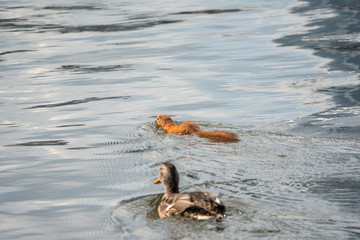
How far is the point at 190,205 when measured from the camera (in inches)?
279

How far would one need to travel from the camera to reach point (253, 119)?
11.5m

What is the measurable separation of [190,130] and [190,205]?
3.66 meters

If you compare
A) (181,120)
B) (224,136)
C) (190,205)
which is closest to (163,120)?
(181,120)

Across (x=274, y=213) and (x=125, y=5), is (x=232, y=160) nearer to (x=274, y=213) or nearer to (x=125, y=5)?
(x=274, y=213)

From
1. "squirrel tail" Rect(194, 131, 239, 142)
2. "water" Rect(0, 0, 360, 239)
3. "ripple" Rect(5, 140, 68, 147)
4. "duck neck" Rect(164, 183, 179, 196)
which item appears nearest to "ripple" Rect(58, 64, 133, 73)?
"water" Rect(0, 0, 360, 239)

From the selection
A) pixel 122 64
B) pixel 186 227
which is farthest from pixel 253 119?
pixel 122 64

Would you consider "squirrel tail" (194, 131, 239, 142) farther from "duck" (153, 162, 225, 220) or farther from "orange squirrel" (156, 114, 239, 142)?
"duck" (153, 162, 225, 220)

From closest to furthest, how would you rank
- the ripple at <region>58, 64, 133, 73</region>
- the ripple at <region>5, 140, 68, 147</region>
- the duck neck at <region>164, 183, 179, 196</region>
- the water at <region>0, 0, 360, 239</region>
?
the water at <region>0, 0, 360, 239</region>
the duck neck at <region>164, 183, 179, 196</region>
the ripple at <region>5, 140, 68, 147</region>
the ripple at <region>58, 64, 133, 73</region>

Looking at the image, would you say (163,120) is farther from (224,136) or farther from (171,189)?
(171,189)

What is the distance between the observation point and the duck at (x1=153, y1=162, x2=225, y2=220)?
6969 millimetres

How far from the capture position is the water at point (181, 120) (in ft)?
24.1

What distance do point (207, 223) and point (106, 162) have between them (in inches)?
120

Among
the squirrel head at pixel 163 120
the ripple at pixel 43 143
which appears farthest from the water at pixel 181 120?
the squirrel head at pixel 163 120

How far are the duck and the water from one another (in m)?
0.12
